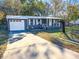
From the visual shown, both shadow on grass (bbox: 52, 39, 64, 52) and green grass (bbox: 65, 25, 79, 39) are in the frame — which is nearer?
shadow on grass (bbox: 52, 39, 64, 52)

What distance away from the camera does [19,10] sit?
4316 millimetres

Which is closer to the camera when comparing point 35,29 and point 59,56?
point 59,56

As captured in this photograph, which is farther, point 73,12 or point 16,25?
point 16,25

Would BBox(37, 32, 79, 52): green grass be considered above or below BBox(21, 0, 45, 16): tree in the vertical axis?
below

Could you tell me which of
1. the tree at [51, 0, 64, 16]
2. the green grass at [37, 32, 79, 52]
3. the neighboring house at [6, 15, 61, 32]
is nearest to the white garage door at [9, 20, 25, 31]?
the neighboring house at [6, 15, 61, 32]

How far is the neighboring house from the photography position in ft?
14.2

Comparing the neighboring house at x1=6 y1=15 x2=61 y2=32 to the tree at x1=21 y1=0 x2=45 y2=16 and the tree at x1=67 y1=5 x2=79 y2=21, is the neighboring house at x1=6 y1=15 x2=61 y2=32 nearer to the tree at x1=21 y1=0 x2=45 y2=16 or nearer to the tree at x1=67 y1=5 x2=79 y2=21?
the tree at x1=21 y1=0 x2=45 y2=16

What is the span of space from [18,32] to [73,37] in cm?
142

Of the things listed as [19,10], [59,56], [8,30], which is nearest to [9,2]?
[19,10]

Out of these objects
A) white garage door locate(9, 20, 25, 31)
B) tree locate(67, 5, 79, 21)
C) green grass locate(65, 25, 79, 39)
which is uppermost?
tree locate(67, 5, 79, 21)

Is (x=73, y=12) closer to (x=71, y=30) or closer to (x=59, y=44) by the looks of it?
(x=71, y=30)

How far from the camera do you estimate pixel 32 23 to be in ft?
14.4

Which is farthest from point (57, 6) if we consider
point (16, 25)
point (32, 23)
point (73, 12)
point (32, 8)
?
point (16, 25)

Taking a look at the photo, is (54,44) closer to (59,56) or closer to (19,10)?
(59,56)
